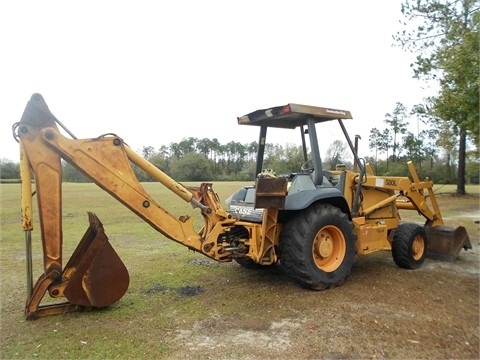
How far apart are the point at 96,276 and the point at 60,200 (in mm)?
933

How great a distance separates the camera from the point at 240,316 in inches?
180

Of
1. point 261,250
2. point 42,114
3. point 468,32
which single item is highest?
point 468,32

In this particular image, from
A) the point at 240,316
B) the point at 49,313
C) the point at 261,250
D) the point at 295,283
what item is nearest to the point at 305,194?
the point at 261,250

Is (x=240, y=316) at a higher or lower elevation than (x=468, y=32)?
lower

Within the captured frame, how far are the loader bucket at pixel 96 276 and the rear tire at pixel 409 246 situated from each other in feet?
15.2

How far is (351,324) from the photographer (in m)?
4.29

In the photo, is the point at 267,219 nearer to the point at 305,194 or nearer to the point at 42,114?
the point at 305,194

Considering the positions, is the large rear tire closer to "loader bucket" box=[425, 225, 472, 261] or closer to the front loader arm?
the front loader arm

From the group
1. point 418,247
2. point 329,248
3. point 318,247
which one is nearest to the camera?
point 318,247

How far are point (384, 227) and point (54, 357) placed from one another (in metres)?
5.28

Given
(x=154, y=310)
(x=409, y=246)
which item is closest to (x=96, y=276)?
(x=154, y=310)

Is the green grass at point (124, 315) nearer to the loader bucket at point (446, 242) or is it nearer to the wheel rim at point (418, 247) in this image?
the wheel rim at point (418, 247)

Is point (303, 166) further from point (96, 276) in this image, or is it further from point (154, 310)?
point (96, 276)

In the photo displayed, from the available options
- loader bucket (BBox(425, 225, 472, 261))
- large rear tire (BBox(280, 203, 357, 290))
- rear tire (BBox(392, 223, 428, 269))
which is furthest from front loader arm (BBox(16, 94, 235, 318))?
loader bucket (BBox(425, 225, 472, 261))
